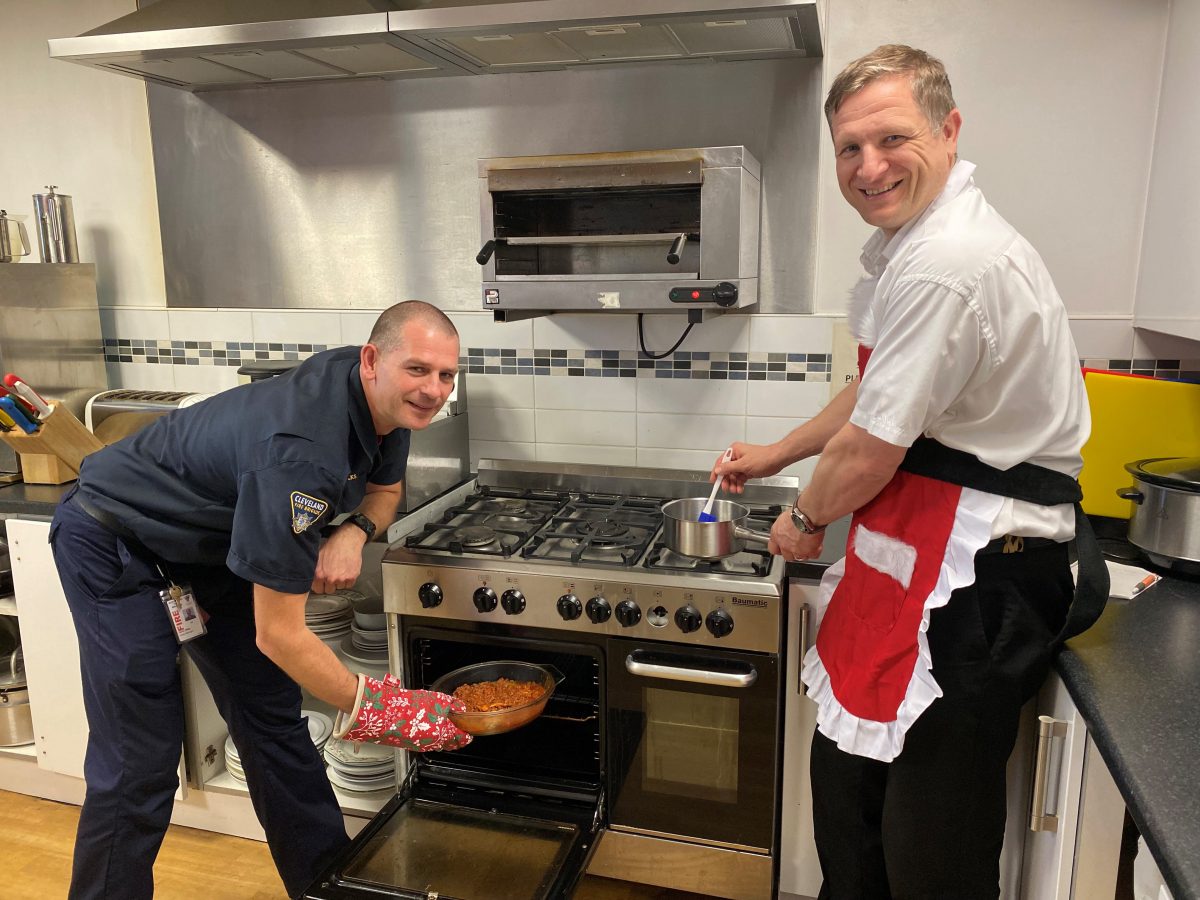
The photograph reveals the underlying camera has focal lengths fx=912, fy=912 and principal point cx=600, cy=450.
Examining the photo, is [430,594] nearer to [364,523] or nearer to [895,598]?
[364,523]

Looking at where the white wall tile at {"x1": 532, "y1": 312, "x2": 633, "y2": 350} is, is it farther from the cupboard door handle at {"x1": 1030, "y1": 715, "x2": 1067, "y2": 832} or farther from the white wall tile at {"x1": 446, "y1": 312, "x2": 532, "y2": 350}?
the cupboard door handle at {"x1": 1030, "y1": 715, "x2": 1067, "y2": 832}

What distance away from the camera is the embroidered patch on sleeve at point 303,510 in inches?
61.0

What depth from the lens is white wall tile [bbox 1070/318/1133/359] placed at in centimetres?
222

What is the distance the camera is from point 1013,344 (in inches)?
51.8

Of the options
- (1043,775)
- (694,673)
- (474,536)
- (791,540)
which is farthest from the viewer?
(474,536)

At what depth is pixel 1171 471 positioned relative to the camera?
1799 mm

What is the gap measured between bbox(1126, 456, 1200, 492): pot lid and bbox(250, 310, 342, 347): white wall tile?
2.14 meters

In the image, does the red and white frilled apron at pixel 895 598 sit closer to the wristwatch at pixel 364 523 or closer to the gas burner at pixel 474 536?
the gas burner at pixel 474 536

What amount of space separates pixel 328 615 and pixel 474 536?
0.69m

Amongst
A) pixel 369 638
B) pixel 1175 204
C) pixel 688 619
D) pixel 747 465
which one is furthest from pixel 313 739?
pixel 1175 204

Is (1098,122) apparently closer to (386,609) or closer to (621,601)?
(621,601)

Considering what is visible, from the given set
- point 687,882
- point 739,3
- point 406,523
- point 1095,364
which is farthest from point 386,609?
point 1095,364

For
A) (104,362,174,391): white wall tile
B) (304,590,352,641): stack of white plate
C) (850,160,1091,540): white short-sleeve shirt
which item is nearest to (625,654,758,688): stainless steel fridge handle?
(850,160,1091,540): white short-sleeve shirt

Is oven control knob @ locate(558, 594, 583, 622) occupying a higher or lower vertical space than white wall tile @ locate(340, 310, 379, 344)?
lower
